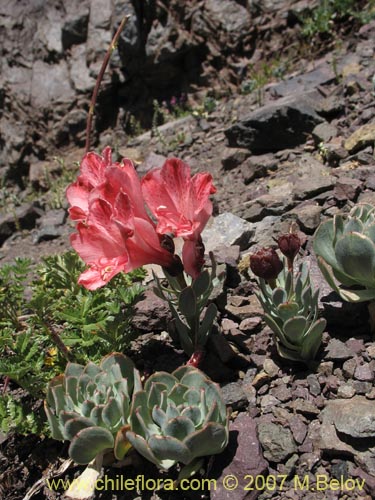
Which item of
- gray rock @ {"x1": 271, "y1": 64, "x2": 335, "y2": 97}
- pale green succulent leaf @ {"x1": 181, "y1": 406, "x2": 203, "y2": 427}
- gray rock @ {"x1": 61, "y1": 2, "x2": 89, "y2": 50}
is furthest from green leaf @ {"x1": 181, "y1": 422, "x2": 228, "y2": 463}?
gray rock @ {"x1": 61, "y1": 2, "x2": 89, "y2": 50}

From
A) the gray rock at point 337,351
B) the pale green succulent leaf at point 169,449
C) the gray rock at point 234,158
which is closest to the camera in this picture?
the pale green succulent leaf at point 169,449

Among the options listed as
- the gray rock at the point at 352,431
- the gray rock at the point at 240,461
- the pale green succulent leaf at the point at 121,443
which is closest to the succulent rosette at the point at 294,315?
the gray rock at the point at 352,431

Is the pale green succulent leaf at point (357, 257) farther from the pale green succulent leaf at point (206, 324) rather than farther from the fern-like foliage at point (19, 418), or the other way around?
the fern-like foliage at point (19, 418)

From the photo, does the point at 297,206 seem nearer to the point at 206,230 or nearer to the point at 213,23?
the point at 206,230

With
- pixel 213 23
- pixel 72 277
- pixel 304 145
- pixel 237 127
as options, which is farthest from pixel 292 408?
pixel 213 23

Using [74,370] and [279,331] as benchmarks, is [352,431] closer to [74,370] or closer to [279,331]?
[279,331]

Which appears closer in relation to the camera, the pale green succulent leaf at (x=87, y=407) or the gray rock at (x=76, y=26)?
the pale green succulent leaf at (x=87, y=407)
